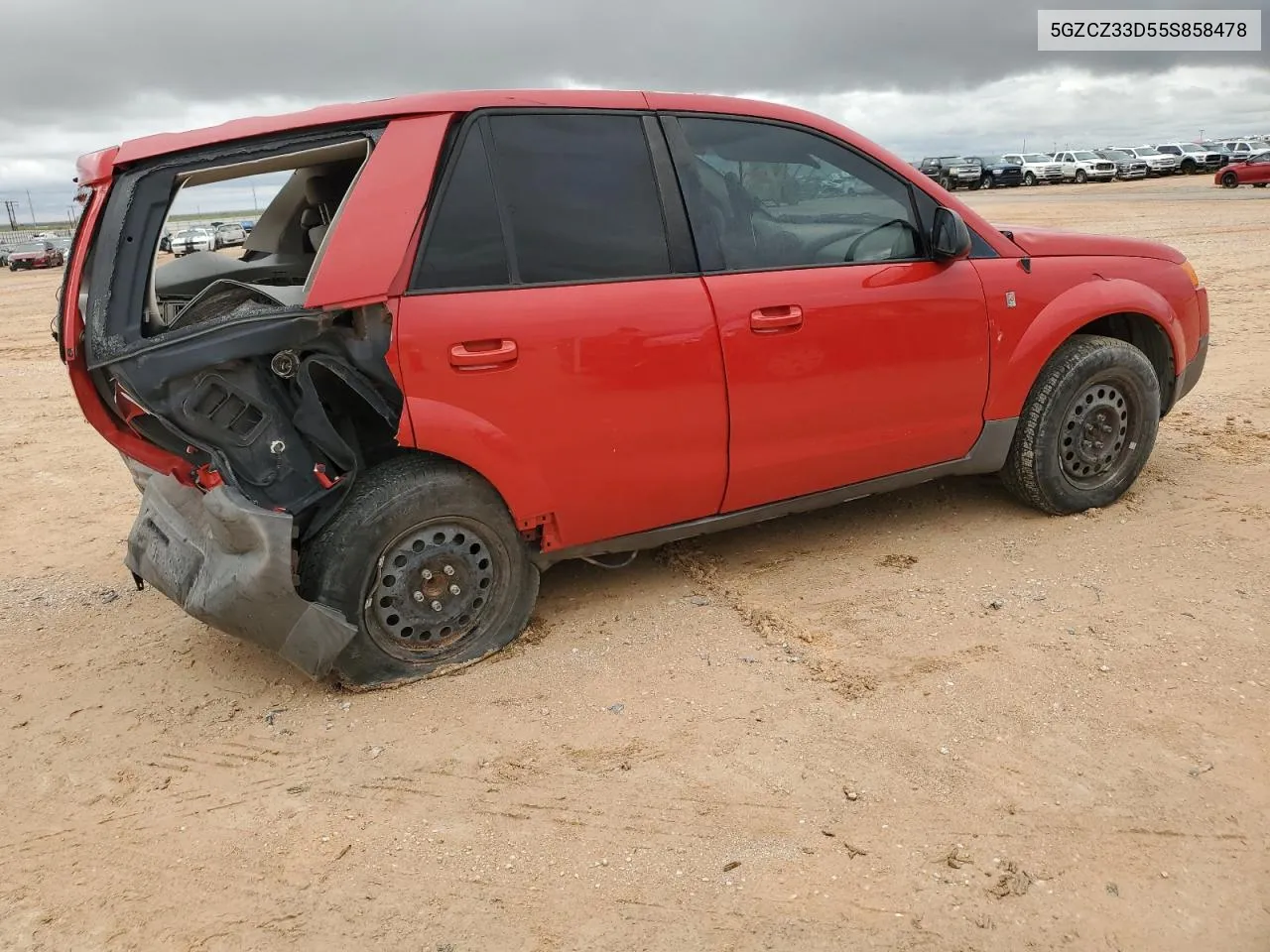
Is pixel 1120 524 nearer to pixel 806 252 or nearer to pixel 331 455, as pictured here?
pixel 806 252

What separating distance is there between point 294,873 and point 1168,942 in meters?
2.07

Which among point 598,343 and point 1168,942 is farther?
point 598,343

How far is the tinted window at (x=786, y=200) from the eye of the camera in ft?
11.7

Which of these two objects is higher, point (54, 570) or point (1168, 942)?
point (54, 570)

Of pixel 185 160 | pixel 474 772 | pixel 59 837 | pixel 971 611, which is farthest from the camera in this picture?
pixel 971 611

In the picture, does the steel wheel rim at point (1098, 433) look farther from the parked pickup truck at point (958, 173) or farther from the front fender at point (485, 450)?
the parked pickup truck at point (958, 173)

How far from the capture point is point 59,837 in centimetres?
265

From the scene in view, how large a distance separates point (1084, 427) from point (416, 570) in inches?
122

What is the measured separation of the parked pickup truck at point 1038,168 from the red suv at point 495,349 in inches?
1672

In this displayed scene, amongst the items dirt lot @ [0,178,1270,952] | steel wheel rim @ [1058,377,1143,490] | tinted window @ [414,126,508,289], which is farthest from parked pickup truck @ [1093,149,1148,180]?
tinted window @ [414,126,508,289]

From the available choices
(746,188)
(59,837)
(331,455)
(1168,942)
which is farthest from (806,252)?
(59,837)

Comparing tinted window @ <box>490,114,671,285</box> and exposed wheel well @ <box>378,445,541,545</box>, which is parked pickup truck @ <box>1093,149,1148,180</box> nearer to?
tinted window @ <box>490,114,671,285</box>

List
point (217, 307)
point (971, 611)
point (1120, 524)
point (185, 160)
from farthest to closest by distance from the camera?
point (1120, 524)
point (971, 611)
point (217, 307)
point (185, 160)

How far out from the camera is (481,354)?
312 cm
